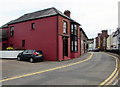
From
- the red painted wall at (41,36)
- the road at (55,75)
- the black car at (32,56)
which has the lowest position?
the road at (55,75)

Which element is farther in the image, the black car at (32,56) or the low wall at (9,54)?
the low wall at (9,54)

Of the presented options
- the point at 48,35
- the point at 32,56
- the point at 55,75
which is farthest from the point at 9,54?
the point at 55,75

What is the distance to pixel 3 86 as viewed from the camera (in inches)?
222

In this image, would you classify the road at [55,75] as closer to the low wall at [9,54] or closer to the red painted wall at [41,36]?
the red painted wall at [41,36]

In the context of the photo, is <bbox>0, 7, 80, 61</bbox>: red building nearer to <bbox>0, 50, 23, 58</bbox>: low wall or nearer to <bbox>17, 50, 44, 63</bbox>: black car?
<bbox>17, 50, 44, 63</bbox>: black car

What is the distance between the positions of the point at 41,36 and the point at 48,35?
1.34 metres

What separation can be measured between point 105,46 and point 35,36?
53.4m

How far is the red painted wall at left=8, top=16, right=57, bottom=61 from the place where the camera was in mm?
16422

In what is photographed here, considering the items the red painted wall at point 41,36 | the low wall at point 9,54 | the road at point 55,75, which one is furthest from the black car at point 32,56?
the road at point 55,75

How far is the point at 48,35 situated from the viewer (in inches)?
666

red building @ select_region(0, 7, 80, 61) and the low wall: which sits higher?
red building @ select_region(0, 7, 80, 61)

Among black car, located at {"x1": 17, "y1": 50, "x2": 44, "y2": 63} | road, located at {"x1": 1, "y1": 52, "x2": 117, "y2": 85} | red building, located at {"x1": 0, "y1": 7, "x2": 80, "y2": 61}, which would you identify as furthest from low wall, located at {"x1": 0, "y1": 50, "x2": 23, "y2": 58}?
road, located at {"x1": 1, "y1": 52, "x2": 117, "y2": 85}

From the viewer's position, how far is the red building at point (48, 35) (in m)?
16.4

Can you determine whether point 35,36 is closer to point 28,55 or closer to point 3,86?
point 28,55
